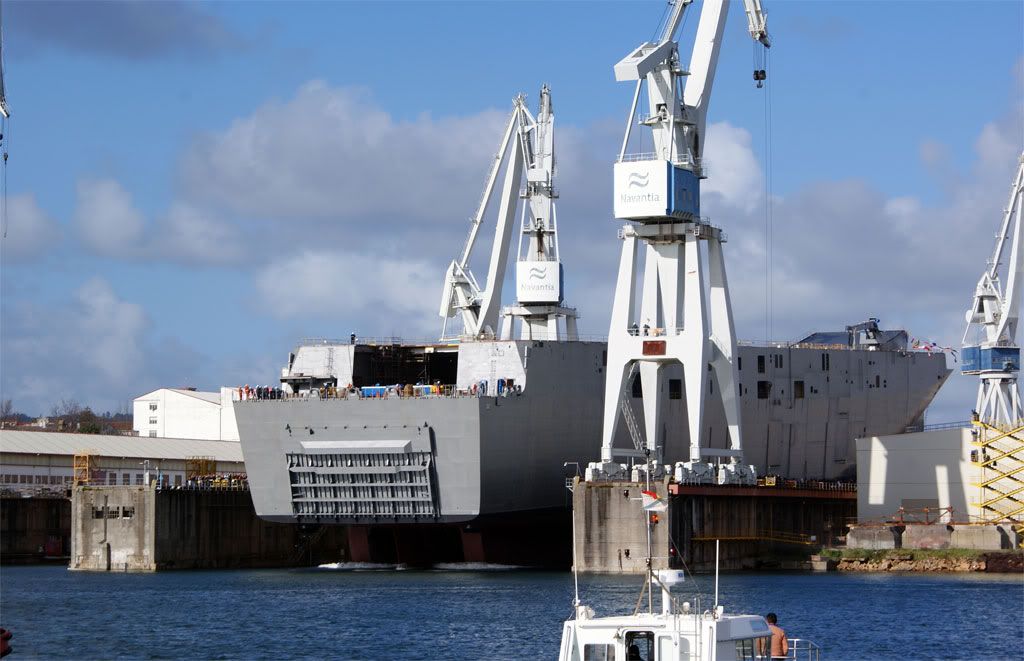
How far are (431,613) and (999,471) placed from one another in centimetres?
3558

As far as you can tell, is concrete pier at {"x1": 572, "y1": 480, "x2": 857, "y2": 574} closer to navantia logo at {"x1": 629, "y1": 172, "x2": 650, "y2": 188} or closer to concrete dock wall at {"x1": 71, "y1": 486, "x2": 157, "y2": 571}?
navantia logo at {"x1": 629, "y1": 172, "x2": 650, "y2": 188}

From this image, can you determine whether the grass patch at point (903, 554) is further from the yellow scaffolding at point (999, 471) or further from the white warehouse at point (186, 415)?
the white warehouse at point (186, 415)

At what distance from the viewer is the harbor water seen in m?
62.6

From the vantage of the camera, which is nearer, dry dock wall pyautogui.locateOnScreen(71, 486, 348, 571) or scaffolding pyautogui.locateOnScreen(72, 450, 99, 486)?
dry dock wall pyautogui.locateOnScreen(71, 486, 348, 571)

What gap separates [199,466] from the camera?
126500mm

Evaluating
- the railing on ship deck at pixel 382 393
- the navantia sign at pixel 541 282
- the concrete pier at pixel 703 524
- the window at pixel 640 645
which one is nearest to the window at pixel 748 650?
the window at pixel 640 645

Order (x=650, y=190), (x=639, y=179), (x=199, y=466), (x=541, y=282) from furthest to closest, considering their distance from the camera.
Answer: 1. (x=199, y=466)
2. (x=541, y=282)
3. (x=639, y=179)
4. (x=650, y=190)

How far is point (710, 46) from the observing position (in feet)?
313

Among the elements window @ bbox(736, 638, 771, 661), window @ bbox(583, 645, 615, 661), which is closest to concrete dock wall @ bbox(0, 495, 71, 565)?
window @ bbox(736, 638, 771, 661)

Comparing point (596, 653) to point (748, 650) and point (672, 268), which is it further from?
point (672, 268)

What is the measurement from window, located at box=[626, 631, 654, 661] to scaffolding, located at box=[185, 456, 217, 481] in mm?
87877

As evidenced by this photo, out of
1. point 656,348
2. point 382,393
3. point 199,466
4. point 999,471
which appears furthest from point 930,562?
point 199,466

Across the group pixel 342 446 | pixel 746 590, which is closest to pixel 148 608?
pixel 342 446

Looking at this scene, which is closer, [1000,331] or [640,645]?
[640,645]
